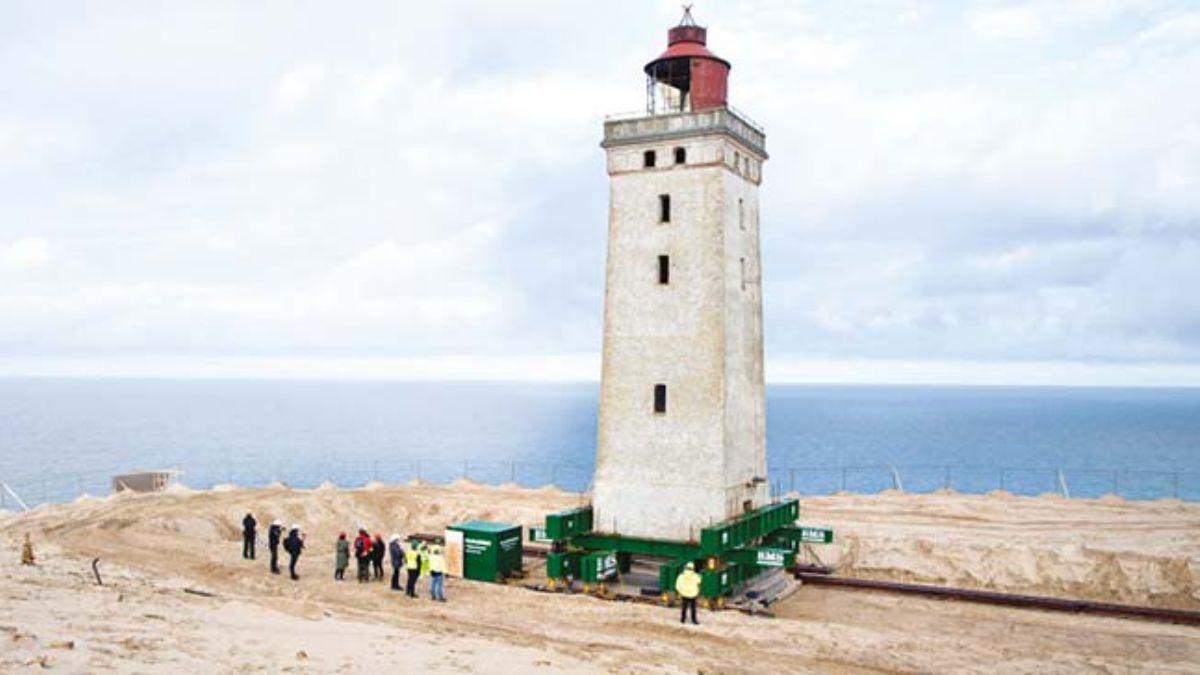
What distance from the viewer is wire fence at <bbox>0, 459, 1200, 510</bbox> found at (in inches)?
3548

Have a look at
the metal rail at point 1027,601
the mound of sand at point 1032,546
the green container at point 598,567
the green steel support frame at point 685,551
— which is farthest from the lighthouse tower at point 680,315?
the mound of sand at point 1032,546

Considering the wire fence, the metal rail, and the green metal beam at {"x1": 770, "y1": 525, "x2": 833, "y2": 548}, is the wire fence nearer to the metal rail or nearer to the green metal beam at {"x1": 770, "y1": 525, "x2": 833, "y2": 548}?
the green metal beam at {"x1": 770, "y1": 525, "x2": 833, "y2": 548}

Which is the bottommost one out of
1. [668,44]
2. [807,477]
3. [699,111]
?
[807,477]

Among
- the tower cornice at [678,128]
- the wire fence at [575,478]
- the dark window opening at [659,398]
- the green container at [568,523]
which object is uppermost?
the tower cornice at [678,128]

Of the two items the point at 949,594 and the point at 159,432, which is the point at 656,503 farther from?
the point at 159,432

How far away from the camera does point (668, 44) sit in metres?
29.2

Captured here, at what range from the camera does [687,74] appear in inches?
1142

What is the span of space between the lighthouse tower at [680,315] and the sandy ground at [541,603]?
3726 millimetres

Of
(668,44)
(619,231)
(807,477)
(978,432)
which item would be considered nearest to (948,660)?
(619,231)

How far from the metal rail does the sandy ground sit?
0.46 metres

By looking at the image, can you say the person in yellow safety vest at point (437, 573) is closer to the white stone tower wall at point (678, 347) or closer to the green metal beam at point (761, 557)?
the white stone tower wall at point (678, 347)

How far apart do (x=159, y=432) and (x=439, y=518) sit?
148 metres

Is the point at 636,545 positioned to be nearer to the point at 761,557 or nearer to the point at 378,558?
the point at 761,557

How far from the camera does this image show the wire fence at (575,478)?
90.1 meters
